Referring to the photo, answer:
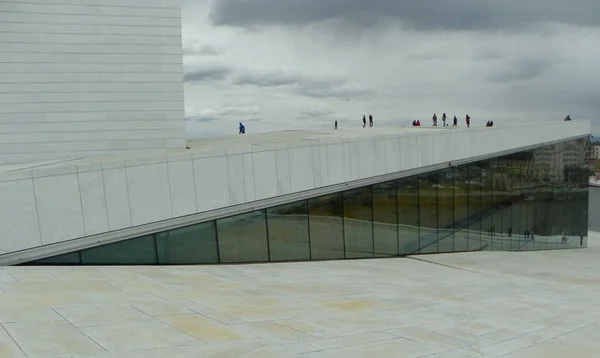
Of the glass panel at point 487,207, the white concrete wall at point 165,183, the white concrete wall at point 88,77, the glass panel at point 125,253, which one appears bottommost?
the glass panel at point 487,207

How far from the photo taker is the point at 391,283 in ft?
44.2

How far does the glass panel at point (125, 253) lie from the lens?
12852 mm

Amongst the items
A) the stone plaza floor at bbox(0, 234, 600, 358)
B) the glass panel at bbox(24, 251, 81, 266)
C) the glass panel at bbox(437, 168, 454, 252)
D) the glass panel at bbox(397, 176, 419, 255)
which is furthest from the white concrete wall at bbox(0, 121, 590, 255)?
the glass panel at bbox(437, 168, 454, 252)

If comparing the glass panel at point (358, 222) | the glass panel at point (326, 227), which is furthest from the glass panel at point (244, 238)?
the glass panel at point (358, 222)

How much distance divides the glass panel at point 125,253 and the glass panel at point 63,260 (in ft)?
0.49

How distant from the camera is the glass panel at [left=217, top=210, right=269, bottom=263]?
1514 centimetres

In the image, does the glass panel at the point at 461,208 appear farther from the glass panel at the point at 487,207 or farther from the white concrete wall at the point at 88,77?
the white concrete wall at the point at 88,77

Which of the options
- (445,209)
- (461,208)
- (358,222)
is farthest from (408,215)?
(461,208)

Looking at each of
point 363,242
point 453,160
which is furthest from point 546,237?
point 363,242

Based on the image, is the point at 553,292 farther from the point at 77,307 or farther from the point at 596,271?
the point at 77,307

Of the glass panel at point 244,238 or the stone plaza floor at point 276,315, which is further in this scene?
the glass panel at point 244,238

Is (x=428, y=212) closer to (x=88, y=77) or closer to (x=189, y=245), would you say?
(x=189, y=245)

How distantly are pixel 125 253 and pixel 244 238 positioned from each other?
3819 millimetres

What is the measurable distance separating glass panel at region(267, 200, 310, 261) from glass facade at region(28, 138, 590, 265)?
35 millimetres
